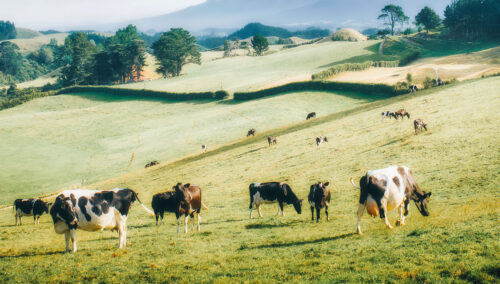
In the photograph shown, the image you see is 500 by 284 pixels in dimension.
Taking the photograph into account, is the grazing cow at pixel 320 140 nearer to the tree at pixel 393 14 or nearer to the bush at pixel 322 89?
the bush at pixel 322 89

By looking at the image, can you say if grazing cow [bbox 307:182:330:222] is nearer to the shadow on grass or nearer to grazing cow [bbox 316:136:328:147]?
the shadow on grass

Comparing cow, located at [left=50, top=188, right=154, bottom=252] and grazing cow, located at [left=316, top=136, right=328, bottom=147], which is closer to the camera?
cow, located at [left=50, top=188, right=154, bottom=252]

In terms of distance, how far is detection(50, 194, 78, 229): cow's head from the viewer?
1552 centimetres

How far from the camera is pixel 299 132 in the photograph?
46.1 meters

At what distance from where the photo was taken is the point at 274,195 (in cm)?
2048

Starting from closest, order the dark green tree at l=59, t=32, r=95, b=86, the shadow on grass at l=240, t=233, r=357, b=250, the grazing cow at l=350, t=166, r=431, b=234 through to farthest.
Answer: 1. the grazing cow at l=350, t=166, r=431, b=234
2. the shadow on grass at l=240, t=233, r=357, b=250
3. the dark green tree at l=59, t=32, r=95, b=86

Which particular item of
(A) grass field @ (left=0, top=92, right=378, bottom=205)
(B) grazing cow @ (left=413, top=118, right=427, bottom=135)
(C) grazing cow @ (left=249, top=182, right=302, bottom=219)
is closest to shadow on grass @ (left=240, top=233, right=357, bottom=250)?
(C) grazing cow @ (left=249, top=182, right=302, bottom=219)

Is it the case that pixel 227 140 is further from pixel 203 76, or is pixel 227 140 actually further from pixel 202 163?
pixel 203 76

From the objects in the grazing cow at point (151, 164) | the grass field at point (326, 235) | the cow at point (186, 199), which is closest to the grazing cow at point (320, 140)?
the grass field at point (326, 235)

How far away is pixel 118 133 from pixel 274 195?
184 feet

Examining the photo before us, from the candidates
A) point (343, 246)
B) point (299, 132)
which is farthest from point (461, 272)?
point (299, 132)

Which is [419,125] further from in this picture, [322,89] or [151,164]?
[322,89]

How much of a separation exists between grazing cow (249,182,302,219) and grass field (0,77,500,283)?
821mm

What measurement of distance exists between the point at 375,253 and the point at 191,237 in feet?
27.5
